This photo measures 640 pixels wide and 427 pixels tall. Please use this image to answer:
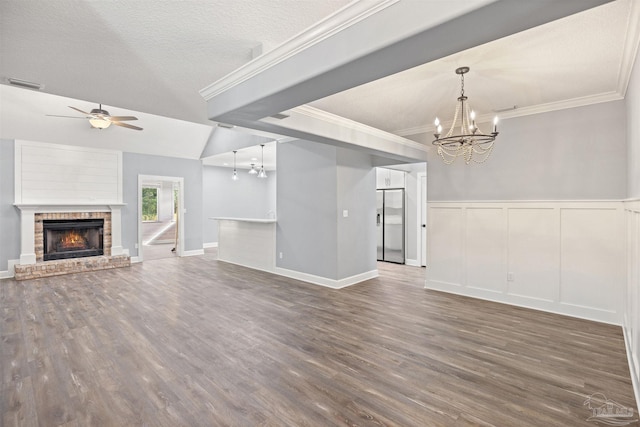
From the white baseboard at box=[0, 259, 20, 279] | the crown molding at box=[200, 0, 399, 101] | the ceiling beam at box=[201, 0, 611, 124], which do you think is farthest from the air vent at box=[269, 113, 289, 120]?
the white baseboard at box=[0, 259, 20, 279]

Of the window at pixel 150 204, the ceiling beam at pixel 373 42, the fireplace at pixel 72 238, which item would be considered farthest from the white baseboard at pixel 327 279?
the window at pixel 150 204

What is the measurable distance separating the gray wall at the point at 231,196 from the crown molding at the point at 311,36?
26.6 feet

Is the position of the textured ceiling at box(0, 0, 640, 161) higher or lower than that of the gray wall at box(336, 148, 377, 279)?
higher

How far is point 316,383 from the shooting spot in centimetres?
243

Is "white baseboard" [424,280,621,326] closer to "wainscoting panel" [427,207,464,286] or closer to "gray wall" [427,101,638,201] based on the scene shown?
"wainscoting panel" [427,207,464,286]

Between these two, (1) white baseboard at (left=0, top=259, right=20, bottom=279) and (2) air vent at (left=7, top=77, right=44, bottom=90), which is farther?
(1) white baseboard at (left=0, top=259, right=20, bottom=279)

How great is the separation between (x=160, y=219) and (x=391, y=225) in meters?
10.9

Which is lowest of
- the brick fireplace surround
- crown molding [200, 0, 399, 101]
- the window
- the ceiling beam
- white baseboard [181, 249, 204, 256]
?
white baseboard [181, 249, 204, 256]

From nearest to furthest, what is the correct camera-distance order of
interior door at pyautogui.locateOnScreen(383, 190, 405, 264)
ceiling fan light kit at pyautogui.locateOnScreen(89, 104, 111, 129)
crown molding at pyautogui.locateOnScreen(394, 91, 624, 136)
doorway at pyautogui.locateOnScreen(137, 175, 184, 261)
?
1. crown molding at pyautogui.locateOnScreen(394, 91, 624, 136)
2. ceiling fan light kit at pyautogui.locateOnScreen(89, 104, 111, 129)
3. interior door at pyautogui.locateOnScreen(383, 190, 405, 264)
4. doorway at pyautogui.locateOnScreen(137, 175, 184, 261)

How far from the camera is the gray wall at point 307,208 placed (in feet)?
17.5

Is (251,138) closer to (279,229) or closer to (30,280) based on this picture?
(279,229)

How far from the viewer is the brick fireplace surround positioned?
598 cm

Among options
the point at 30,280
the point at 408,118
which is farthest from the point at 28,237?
the point at 408,118

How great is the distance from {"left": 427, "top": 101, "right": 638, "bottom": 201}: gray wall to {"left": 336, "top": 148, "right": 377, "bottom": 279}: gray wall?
5.23 feet
